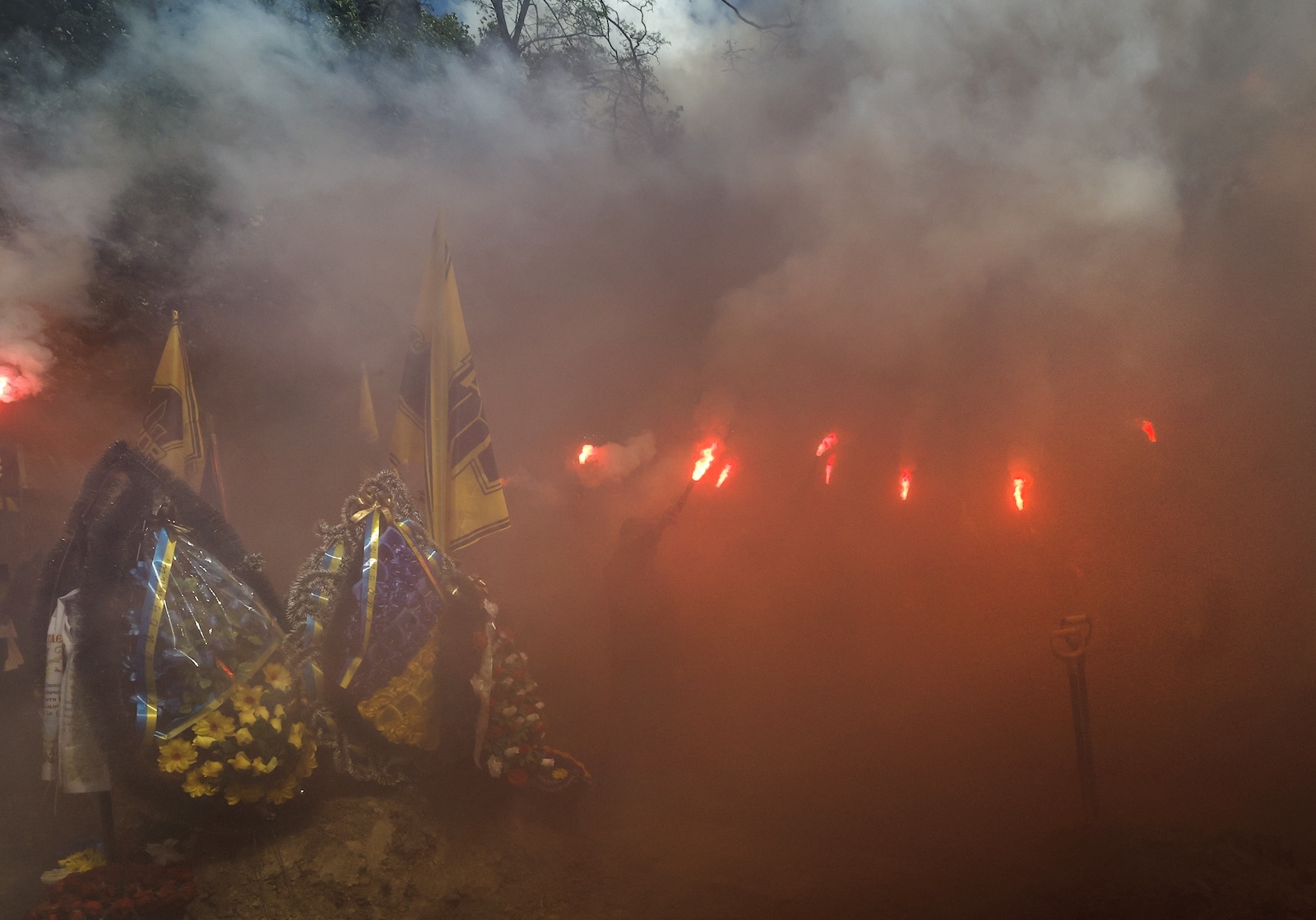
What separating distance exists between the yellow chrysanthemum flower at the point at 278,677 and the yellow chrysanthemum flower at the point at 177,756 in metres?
0.49

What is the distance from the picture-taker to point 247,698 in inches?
169

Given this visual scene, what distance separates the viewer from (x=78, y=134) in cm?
675

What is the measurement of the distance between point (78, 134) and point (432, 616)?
5.53m

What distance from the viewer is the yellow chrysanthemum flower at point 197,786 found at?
406 cm

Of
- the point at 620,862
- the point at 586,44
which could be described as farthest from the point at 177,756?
the point at 586,44

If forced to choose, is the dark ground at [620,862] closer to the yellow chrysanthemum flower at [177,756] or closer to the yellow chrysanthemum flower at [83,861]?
the yellow chrysanthemum flower at [83,861]

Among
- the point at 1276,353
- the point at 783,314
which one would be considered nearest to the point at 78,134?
the point at 783,314

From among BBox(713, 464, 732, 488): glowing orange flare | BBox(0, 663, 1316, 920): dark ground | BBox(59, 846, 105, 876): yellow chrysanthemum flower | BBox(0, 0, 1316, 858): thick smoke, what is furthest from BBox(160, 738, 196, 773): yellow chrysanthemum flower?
BBox(713, 464, 732, 488): glowing orange flare

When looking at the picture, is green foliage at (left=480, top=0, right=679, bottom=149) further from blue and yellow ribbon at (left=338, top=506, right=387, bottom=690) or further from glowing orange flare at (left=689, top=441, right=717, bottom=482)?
blue and yellow ribbon at (left=338, top=506, right=387, bottom=690)

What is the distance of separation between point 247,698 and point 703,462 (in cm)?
726

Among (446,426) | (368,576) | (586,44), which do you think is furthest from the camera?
(586,44)

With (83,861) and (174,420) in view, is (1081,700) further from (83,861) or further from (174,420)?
(174,420)

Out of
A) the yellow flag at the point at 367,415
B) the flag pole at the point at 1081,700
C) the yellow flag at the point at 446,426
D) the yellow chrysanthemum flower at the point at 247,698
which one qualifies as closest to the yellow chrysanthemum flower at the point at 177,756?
the yellow chrysanthemum flower at the point at 247,698

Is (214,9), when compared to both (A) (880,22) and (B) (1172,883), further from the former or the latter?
(B) (1172,883)
